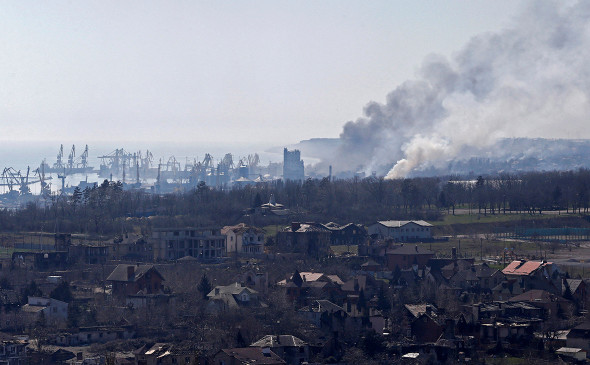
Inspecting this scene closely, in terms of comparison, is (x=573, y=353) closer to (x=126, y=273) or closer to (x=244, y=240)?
(x=126, y=273)

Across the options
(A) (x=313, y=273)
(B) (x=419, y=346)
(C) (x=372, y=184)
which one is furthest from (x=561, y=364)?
(C) (x=372, y=184)

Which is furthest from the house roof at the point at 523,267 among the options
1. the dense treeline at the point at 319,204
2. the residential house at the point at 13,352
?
Answer: the residential house at the point at 13,352

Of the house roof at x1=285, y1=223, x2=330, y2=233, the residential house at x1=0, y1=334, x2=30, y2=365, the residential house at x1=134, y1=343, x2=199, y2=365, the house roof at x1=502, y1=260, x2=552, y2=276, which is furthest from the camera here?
the house roof at x1=285, y1=223, x2=330, y2=233

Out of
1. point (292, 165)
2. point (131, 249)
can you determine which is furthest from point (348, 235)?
point (292, 165)

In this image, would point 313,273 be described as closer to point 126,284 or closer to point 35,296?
point 126,284

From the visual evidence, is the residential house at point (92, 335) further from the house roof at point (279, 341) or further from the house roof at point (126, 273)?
the house roof at point (126, 273)

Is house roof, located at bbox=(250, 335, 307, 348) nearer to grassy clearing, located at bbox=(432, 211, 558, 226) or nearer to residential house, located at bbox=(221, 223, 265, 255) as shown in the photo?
residential house, located at bbox=(221, 223, 265, 255)

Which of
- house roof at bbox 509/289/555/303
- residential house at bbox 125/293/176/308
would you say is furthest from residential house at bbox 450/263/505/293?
residential house at bbox 125/293/176/308

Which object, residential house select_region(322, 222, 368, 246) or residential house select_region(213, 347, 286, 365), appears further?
residential house select_region(322, 222, 368, 246)
